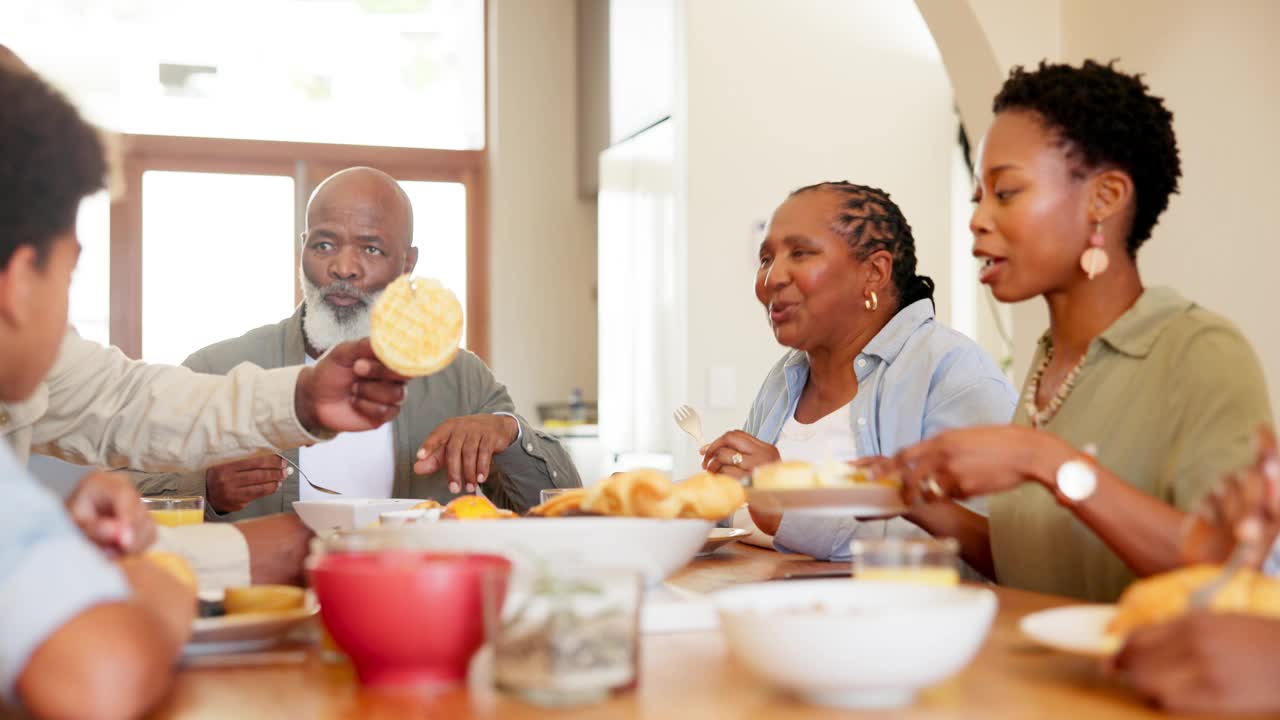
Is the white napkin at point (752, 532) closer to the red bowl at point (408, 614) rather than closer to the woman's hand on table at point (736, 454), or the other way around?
the woman's hand on table at point (736, 454)

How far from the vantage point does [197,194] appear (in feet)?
23.1

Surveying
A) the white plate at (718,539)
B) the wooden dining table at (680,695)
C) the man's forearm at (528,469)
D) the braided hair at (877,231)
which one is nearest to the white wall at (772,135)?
the man's forearm at (528,469)

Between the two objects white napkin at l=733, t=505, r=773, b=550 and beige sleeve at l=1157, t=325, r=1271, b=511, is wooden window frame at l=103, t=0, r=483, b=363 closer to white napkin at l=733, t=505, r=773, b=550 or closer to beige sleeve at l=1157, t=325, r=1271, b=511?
white napkin at l=733, t=505, r=773, b=550

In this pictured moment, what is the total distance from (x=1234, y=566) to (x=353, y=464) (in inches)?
97.4

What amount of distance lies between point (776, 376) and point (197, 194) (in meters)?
5.16

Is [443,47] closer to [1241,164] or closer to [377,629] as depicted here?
[1241,164]

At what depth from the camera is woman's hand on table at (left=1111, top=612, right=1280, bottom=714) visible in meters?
0.89

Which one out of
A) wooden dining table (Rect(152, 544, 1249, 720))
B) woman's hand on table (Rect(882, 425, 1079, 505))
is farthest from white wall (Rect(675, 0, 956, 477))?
wooden dining table (Rect(152, 544, 1249, 720))

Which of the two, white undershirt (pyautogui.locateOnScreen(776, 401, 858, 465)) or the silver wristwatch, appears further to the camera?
white undershirt (pyautogui.locateOnScreen(776, 401, 858, 465))

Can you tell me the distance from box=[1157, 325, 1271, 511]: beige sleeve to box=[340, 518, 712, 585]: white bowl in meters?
0.60

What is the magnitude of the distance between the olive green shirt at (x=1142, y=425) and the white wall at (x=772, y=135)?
2.50m

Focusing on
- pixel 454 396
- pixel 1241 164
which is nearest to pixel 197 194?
pixel 454 396

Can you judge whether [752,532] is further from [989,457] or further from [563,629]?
[563,629]

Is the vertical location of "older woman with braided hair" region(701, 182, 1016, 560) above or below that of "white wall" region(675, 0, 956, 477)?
below
